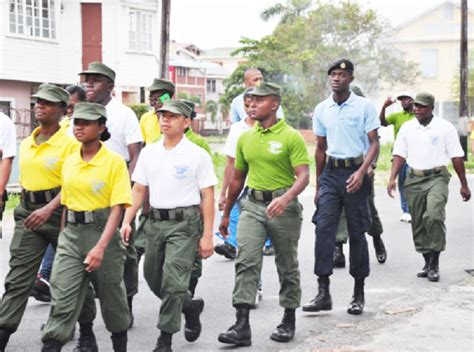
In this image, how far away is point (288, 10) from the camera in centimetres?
5800

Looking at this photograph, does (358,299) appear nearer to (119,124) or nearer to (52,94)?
(119,124)

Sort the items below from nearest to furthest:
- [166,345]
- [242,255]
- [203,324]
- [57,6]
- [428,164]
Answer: [166,345] < [242,255] < [203,324] < [428,164] < [57,6]

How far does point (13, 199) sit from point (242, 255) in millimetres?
11236

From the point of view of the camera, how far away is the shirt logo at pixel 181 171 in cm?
653

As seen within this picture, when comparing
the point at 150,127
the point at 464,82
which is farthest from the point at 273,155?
the point at 464,82

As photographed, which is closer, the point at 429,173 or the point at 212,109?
the point at 429,173

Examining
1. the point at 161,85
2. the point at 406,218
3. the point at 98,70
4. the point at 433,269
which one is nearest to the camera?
the point at 98,70

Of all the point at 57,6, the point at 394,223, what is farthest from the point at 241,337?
the point at 57,6

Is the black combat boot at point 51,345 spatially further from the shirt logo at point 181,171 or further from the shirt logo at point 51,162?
the shirt logo at point 181,171

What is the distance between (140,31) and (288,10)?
23.9 meters

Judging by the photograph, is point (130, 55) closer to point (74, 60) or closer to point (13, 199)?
point (74, 60)

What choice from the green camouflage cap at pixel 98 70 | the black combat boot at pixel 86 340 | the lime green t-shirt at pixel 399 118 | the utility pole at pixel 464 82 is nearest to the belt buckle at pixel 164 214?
the black combat boot at pixel 86 340

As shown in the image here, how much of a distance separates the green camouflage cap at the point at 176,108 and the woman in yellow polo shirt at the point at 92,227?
63 cm

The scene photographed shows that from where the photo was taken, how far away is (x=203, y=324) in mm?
7648
